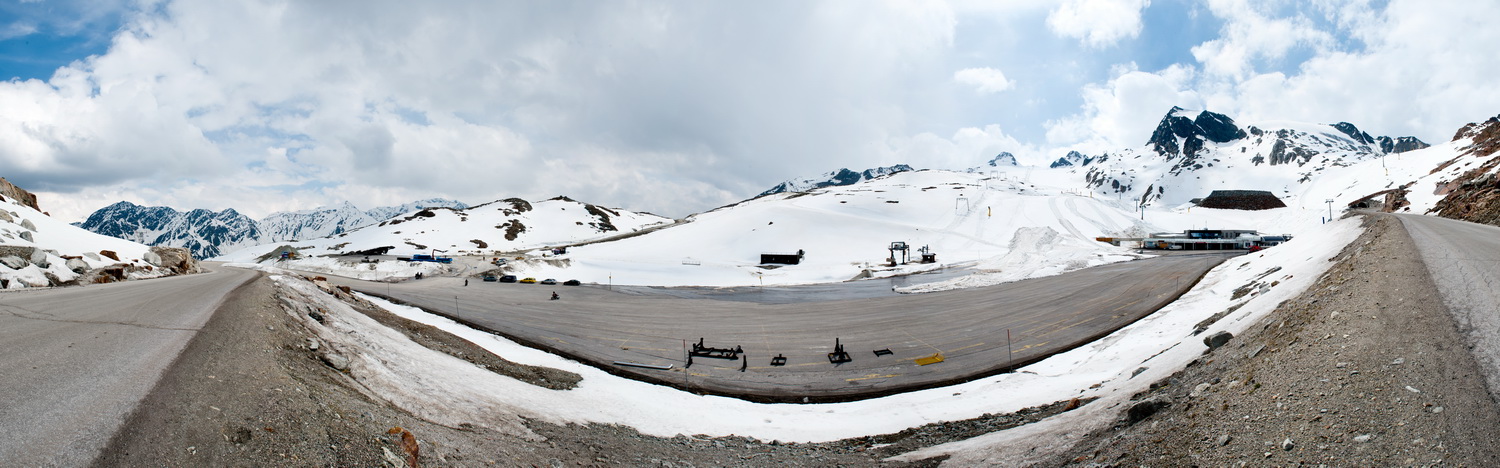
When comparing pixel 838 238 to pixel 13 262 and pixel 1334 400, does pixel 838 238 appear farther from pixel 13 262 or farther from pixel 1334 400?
pixel 1334 400

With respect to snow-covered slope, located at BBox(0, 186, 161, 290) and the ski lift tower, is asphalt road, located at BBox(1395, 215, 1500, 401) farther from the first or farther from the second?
the ski lift tower

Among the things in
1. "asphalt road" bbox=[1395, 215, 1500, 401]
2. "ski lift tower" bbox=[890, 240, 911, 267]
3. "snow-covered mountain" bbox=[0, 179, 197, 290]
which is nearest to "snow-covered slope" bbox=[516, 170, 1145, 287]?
"ski lift tower" bbox=[890, 240, 911, 267]

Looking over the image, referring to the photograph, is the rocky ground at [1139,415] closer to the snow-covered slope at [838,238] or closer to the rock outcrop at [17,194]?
the rock outcrop at [17,194]

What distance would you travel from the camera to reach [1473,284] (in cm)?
965

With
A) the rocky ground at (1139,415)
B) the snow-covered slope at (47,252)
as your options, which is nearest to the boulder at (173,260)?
the snow-covered slope at (47,252)

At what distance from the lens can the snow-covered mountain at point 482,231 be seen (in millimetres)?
106125

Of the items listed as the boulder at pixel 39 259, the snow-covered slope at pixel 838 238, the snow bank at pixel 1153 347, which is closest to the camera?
the snow bank at pixel 1153 347

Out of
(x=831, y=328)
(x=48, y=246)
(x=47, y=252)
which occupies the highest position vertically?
(x=48, y=246)

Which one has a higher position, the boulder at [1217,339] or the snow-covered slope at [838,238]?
the snow-covered slope at [838,238]

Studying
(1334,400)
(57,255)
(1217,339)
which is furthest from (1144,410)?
(57,255)

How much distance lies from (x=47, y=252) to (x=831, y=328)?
30361mm

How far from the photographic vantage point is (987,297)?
33562 millimetres

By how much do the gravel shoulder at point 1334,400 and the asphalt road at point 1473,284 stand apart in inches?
5.8

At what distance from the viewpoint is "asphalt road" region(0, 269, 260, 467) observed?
5332 mm
